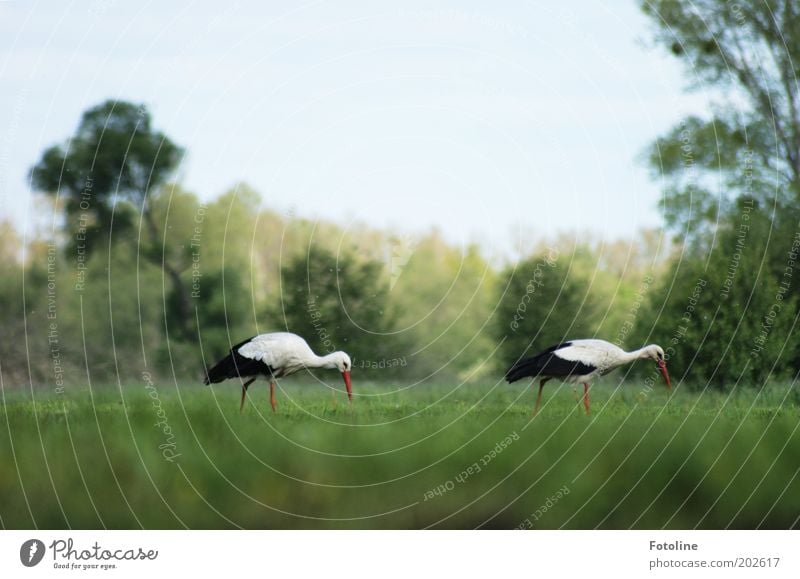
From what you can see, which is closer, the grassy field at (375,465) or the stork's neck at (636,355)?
the grassy field at (375,465)

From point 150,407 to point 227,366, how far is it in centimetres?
64

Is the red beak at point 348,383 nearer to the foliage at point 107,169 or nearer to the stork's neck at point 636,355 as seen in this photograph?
the foliage at point 107,169

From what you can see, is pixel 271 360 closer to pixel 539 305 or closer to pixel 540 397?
pixel 540 397

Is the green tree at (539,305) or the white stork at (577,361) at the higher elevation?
the green tree at (539,305)

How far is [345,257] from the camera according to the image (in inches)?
278

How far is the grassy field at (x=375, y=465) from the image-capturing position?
562 cm

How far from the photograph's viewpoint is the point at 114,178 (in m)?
7.01

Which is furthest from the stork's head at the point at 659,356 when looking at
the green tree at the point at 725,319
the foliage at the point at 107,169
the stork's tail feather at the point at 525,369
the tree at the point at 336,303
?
the foliage at the point at 107,169

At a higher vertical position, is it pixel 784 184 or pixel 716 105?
pixel 716 105

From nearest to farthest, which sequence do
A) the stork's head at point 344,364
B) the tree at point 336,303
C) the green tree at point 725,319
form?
1. the stork's head at point 344,364
2. the tree at point 336,303
3. the green tree at point 725,319

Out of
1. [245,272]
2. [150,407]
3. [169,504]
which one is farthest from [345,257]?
[169,504]
